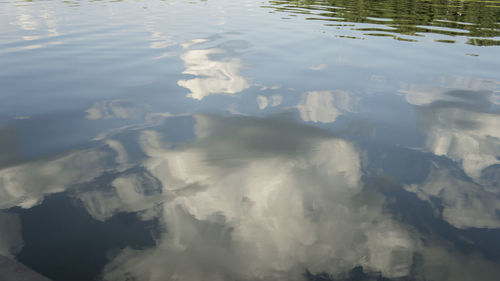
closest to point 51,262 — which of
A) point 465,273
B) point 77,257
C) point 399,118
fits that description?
point 77,257

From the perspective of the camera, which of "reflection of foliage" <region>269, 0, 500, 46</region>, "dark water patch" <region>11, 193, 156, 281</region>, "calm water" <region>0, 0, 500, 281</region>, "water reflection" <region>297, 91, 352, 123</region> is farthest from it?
"reflection of foliage" <region>269, 0, 500, 46</region>

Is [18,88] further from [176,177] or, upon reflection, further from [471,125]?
[471,125]

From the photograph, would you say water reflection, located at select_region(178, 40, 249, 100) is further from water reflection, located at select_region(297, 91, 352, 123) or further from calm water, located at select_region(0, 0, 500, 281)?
water reflection, located at select_region(297, 91, 352, 123)

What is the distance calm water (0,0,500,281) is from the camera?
175 inches

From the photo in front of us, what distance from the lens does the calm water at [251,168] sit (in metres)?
4.43

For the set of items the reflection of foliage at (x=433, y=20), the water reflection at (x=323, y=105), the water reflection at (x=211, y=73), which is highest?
the reflection of foliage at (x=433, y=20)

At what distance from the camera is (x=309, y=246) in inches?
183

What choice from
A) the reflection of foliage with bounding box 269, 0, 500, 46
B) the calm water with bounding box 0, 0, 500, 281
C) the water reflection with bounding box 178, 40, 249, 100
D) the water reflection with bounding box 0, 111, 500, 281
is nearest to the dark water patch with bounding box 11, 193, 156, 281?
the calm water with bounding box 0, 0, 500, 281

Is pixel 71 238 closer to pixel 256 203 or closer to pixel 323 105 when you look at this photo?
pixel 256 203

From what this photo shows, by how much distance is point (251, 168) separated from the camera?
656 cm

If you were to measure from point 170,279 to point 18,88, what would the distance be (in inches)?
407

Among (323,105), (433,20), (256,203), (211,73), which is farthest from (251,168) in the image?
(433,20)

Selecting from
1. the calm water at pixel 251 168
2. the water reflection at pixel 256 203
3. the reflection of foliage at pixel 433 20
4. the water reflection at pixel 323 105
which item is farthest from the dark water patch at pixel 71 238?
the reflection of foliage at pixel 433 20

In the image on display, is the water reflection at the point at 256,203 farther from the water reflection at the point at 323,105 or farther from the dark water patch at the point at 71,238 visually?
the water reflection at the point at 323,105
